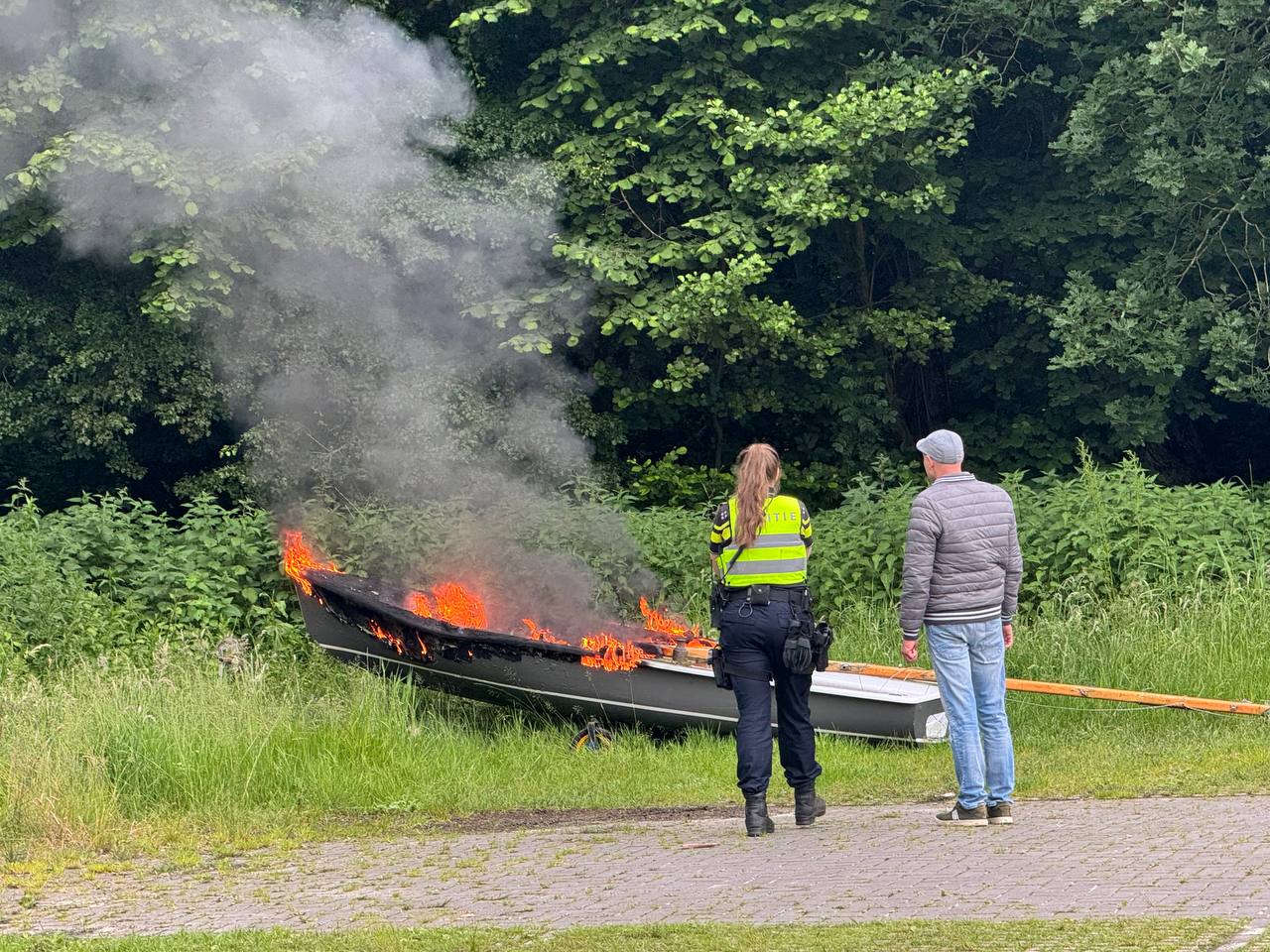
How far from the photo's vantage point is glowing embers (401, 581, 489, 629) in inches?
490

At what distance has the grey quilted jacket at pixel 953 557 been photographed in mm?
8000

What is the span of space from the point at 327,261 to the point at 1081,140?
908 cm

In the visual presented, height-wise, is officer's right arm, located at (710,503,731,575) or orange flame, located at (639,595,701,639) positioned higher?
officer's right arm, located at (710,503,731,575)

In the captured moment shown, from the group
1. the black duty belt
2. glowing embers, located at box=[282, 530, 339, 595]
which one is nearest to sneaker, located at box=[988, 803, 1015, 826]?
the black duty belt

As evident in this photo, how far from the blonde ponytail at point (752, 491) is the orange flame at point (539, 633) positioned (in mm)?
3766

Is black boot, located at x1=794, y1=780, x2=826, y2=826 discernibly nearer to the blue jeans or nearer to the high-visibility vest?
the blue jeans

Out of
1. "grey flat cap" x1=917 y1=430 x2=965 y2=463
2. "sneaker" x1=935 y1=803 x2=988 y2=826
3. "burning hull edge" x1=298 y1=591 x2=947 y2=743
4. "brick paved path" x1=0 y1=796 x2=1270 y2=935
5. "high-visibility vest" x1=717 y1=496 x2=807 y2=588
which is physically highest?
"grey flat cap" x1=917 y1=430 x2=965 y2=463

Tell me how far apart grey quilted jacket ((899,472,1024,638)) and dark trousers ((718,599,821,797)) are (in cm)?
64

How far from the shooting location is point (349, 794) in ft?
31.2

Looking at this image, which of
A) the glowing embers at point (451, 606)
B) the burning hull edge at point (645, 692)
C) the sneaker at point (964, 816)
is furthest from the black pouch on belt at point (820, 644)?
the glowing embers at point (451, 606)

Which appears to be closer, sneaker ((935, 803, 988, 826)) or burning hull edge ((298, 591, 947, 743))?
sneaker ((935, 803, 988, 826))

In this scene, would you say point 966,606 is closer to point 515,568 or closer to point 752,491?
point 752,491

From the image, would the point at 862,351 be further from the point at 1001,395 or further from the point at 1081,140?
the point at 1081,140

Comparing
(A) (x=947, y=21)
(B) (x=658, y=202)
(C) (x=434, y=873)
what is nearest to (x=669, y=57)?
(B) (x=658, y=202)
